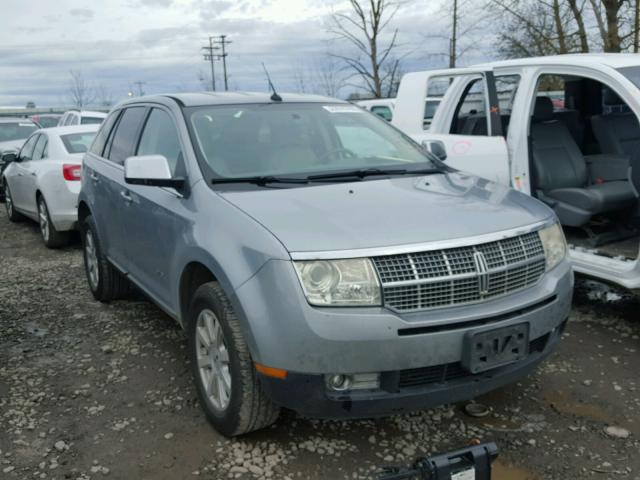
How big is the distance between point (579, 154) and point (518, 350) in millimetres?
3430

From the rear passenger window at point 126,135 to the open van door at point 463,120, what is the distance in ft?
6.86

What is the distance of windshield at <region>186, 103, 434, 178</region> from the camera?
361 centimetres

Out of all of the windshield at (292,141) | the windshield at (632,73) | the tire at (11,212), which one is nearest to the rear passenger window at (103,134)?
the windshield at (292,141)

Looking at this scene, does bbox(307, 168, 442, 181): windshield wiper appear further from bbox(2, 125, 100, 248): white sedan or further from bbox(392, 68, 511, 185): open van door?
bbox(2, 125, 100, 248): white sedan

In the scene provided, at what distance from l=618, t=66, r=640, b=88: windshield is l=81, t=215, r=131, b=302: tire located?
4028 millimetres

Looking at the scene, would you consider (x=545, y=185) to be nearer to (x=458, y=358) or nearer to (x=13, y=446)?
(x=458, y=358)

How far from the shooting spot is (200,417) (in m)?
3.39

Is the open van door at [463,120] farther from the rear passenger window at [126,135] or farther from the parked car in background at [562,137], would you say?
the rear passenger window at [126,135]

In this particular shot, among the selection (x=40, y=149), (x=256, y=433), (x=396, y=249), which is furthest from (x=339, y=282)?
(x=40, y=149)

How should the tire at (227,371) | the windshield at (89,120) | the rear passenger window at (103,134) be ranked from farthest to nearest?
the windshield at (89,120), the rear passenger window at (103,134), the tire at (227,371)

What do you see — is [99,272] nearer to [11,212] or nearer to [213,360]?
[213,360]

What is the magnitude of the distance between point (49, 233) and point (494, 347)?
245 inches

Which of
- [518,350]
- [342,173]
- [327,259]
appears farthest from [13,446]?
[518,350]

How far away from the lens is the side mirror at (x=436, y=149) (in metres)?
4.32
